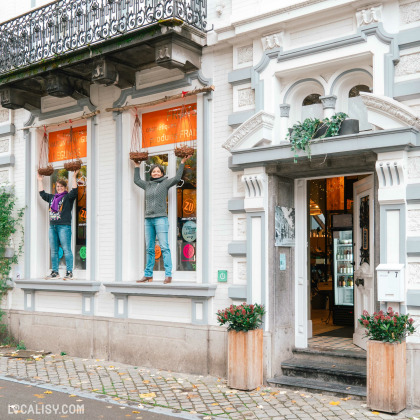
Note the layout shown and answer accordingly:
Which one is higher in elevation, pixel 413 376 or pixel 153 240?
pixel 153 240

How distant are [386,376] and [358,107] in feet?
11.7

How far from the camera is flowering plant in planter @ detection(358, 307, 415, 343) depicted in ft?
22.1

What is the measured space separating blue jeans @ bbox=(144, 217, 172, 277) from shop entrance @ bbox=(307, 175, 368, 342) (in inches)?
94.8

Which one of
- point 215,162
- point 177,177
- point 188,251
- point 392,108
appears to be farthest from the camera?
point 188,251

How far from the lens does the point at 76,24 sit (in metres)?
10.2

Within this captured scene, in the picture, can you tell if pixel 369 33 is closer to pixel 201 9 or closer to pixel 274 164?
pixel 274 164

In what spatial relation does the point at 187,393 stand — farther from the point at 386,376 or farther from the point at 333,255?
the point at 333,255

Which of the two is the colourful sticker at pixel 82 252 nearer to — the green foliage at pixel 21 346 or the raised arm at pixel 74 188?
the raised arm at pixel 74 188

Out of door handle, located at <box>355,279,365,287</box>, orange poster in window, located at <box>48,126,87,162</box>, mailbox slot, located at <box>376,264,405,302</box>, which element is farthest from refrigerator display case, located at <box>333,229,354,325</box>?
orange poster in window, located at <box>48,126,87,162</box>

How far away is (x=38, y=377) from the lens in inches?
348

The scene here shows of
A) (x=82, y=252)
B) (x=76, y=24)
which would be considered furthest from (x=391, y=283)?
(x=76, y=24)

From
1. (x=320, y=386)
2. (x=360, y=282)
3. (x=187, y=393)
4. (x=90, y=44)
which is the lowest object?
(x=187, y=393)

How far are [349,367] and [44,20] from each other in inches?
317

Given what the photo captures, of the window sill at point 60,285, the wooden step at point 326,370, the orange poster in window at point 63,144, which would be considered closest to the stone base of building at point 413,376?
the wooden step at point 326,370
